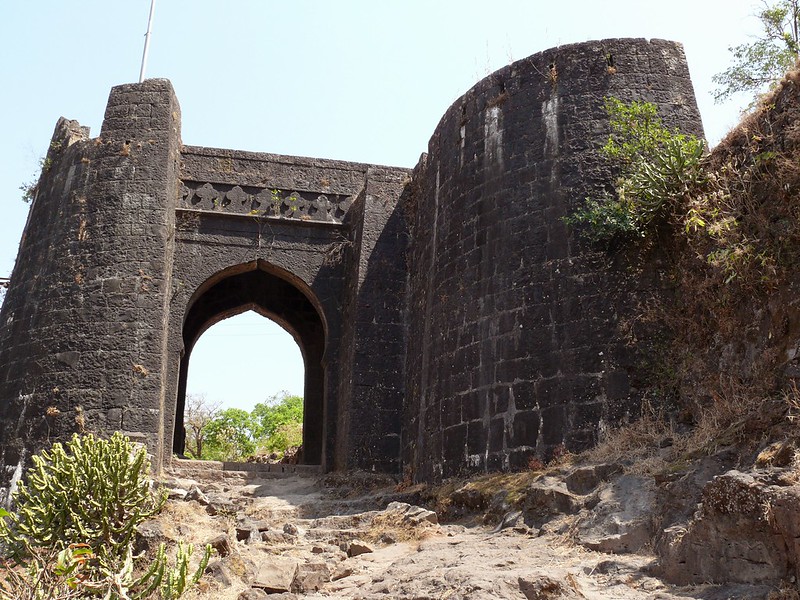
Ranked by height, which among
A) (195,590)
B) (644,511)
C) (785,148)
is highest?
(785,148)

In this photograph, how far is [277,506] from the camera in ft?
38.2

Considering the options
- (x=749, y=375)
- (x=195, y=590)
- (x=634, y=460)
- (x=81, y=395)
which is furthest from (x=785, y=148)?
(x=81, y=395)

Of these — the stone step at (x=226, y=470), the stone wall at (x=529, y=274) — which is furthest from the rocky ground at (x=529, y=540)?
the stone step at (x=226, y=470)

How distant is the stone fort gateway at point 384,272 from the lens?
982cm

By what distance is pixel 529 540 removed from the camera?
7840 mm

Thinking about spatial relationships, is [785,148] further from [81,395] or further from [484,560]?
[81,395]

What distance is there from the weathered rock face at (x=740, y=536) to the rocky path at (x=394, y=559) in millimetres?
150

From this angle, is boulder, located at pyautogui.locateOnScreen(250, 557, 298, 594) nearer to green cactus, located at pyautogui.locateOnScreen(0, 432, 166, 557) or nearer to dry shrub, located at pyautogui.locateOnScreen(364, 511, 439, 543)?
green cactus, located at pyautogui.locateOnScreen(0, 432, 166, 557)

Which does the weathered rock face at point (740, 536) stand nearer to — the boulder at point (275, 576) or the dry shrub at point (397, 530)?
the boulder at point (275, 576)

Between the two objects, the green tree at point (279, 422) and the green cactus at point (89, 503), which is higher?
the green tree at point (279, 422)

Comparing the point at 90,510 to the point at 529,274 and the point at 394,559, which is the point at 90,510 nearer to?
the point at 394,559

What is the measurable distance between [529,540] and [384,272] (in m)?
7.14

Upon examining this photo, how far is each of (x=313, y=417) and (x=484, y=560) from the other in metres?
10.9

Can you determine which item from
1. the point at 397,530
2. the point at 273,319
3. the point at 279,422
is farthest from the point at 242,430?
the point at 397,530
